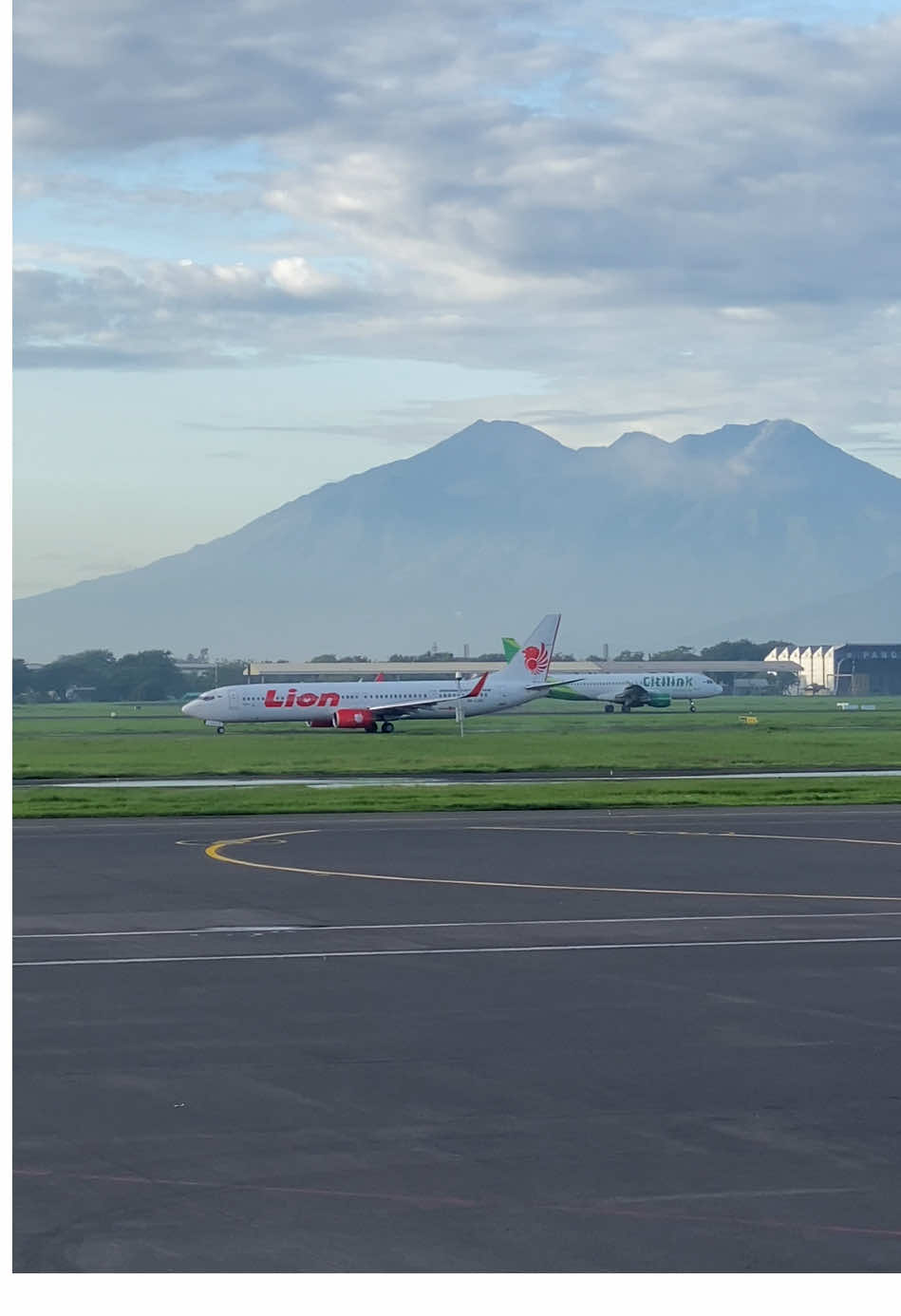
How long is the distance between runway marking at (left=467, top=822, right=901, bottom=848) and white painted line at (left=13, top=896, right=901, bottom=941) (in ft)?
34.6

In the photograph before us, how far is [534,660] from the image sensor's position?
116875 mm

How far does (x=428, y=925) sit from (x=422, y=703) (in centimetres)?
8508

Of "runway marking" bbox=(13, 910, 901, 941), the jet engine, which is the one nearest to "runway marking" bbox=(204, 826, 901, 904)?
"runway marking" bbox=(13, 910, 901, 941)

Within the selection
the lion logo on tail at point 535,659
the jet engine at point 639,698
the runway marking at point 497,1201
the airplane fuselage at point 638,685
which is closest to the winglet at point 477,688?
the lion logo on tail at point 535,659

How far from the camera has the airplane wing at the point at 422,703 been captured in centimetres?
10669

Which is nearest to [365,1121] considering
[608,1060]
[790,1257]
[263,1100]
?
[263,1100]

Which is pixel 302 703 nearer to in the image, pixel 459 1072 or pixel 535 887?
pixel 535 887

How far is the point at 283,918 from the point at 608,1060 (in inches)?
387

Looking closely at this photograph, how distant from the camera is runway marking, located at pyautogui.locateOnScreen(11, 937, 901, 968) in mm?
19719

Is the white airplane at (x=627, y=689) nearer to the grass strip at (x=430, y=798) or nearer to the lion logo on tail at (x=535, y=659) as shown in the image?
the lion logo on tail at (x=535, y=659)

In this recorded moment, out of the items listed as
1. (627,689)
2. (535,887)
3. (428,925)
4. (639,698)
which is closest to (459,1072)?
(428,925)

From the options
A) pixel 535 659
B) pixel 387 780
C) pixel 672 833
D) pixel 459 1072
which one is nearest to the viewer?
pixel 459 1072

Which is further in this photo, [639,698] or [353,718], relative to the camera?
[639,698]

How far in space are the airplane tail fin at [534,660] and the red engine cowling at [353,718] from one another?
41.9ft
